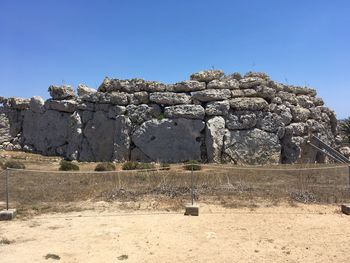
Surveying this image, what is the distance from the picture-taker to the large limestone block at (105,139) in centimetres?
2627

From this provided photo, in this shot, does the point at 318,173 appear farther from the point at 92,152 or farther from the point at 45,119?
the point at 45,119

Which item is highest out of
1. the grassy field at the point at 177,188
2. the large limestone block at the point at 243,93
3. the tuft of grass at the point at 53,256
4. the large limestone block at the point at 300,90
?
the large limestone block at the point at 300,90

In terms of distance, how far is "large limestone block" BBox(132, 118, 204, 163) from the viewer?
25.4 m

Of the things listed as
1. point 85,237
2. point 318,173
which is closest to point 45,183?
point 85,237

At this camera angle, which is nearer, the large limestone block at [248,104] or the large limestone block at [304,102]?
the large limestone block at [248,104]

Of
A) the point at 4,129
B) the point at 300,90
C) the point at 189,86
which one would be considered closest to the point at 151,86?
the point at 189,86

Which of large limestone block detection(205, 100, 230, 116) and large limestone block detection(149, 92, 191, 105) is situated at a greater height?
large limestone block detection(149, 92, 191, 105)

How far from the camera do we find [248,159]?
995 inches

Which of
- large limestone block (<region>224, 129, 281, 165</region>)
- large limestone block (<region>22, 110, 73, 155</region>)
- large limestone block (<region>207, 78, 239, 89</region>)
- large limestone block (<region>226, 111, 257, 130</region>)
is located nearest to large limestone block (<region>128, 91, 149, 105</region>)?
large limestone block (<region>207, 78, 239, 89</region>)

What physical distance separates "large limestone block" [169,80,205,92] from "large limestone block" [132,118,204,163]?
2592 millimetres

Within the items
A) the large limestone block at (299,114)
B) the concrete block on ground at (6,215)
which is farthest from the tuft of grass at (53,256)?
the large limestone block at (299,114)

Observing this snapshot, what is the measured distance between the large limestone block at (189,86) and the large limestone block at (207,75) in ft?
2.42

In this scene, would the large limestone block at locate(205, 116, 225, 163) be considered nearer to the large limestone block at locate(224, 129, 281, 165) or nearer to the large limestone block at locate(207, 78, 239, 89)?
the large limestone block at locate(224, 129, 281, 165)

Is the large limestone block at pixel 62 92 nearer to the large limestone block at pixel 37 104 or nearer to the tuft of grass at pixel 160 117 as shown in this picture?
the large limestone block at pixel 37 104
